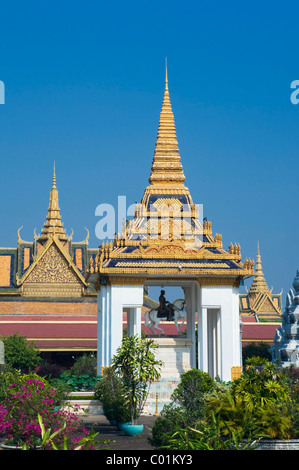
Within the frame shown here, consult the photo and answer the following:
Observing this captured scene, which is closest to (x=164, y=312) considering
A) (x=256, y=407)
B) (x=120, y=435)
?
(x=120, y=435)

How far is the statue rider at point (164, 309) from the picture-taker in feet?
103

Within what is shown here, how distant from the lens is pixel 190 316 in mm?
31812

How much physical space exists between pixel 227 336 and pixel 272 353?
10.9 meters

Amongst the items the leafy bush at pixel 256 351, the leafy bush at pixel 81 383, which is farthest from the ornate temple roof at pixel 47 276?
the leafy bush at pixel 81 383

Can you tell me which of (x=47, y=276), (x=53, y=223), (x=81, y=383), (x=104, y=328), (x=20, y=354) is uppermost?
(x=53, y=223)

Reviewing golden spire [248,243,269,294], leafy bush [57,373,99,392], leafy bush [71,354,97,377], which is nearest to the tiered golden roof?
golden spire [248,243,269,294]

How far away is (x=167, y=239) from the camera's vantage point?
30.3 meters

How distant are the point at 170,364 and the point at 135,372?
7.01 m

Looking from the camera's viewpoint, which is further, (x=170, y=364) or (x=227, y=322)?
(x=170, y=364)

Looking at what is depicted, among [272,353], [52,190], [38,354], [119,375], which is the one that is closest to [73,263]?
[52,190]

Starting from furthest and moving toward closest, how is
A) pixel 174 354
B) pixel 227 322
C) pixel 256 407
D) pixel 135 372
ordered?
pixel 174 354
pixel 227 322
pixel 135 372
pixel 256 407

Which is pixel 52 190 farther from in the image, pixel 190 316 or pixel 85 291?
pixel 190 316

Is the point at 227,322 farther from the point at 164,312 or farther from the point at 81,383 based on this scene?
the point at 81,383

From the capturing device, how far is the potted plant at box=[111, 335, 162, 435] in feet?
74.4
